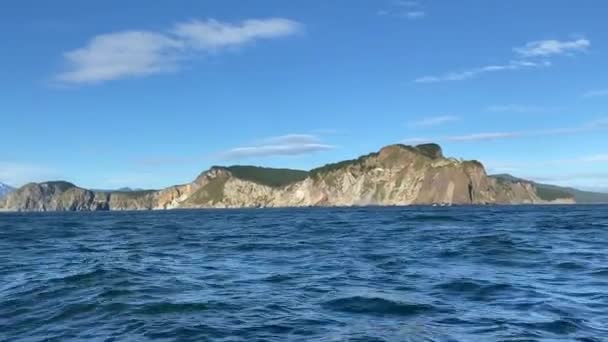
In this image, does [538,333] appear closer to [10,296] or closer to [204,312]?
[204,312]

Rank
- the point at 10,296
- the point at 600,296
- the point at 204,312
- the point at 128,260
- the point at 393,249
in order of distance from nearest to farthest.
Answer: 1. the point at 204,312
2. the point at 600,296
3. the point at 10,296
4. the point at 128,260
5. the point at 393,249

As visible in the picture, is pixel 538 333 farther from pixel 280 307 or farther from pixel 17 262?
pixel 17 262

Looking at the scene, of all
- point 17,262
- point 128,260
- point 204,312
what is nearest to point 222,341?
point 204,312

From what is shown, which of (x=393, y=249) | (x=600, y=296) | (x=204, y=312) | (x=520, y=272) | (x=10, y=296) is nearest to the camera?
(x=204, y=312)

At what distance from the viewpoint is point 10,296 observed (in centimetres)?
2069

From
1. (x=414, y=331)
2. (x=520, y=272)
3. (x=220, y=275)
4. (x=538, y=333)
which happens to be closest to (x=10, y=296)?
(x=220, y=275)

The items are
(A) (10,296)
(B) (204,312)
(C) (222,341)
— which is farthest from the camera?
(A) (10,296)

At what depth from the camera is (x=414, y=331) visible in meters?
14.7

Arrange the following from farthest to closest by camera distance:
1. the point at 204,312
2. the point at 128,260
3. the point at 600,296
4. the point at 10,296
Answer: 1. the point at 128,260
2. the point at 10,296
3. the point at 600,296
4. the point at 204,312

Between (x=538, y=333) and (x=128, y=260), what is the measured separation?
2160 centimetres

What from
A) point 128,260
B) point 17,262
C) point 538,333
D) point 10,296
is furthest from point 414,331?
point 17,262

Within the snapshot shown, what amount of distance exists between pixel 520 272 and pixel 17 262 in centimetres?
2341

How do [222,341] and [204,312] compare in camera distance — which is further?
[204,312]

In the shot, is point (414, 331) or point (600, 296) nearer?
point (414, 331)
